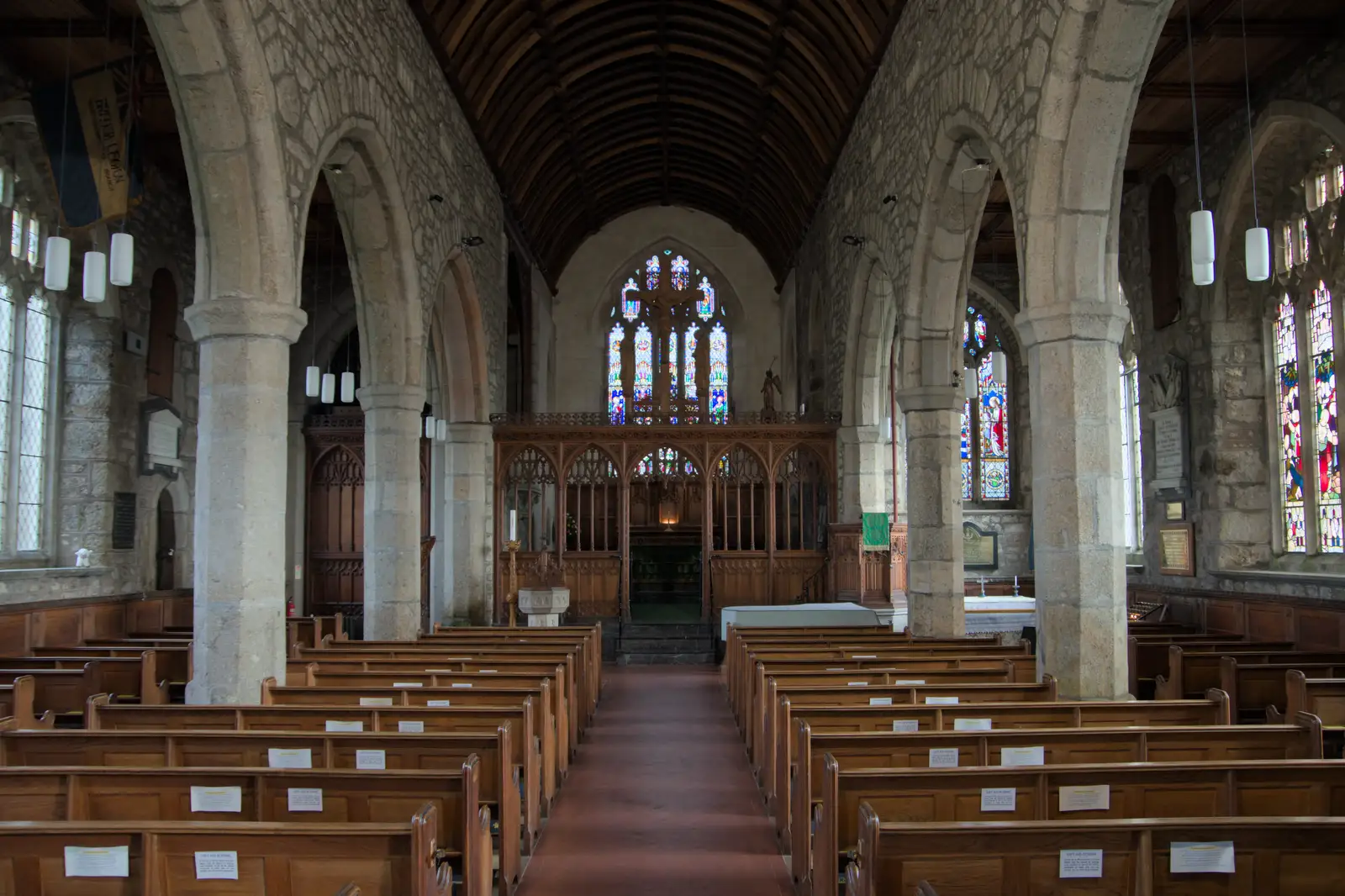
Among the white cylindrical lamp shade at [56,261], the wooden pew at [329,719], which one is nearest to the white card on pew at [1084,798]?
the wooden pew at [329,719]

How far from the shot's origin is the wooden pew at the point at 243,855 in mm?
2791

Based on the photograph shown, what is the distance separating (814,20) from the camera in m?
11.8

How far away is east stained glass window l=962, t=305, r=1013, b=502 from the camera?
698 inches

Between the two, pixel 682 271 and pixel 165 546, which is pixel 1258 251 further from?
pixel 682 271

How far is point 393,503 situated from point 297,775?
6807mm

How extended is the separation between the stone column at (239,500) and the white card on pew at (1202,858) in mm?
4944

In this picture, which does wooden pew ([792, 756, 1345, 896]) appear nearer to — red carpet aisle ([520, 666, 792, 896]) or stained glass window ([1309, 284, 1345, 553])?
red carpet aisle ([520, 666, 792, 896])

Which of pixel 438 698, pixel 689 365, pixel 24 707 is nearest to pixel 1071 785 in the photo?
pixel 438 698

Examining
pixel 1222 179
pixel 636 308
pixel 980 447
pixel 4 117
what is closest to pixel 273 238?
pixel 4 117

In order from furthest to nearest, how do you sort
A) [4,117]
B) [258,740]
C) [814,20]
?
[814,20]
[4,117]
[258,740]

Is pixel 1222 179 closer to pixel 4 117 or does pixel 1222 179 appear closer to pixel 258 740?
pixel 258 740

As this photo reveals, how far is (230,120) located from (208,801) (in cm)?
419

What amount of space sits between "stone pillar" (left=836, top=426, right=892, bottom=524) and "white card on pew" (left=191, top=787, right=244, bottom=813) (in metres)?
10.9

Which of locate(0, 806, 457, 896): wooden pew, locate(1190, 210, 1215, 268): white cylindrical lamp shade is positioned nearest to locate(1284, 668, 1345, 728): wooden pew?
locate(1190, 210, 1215, 268): white cylindrical lamp shade
